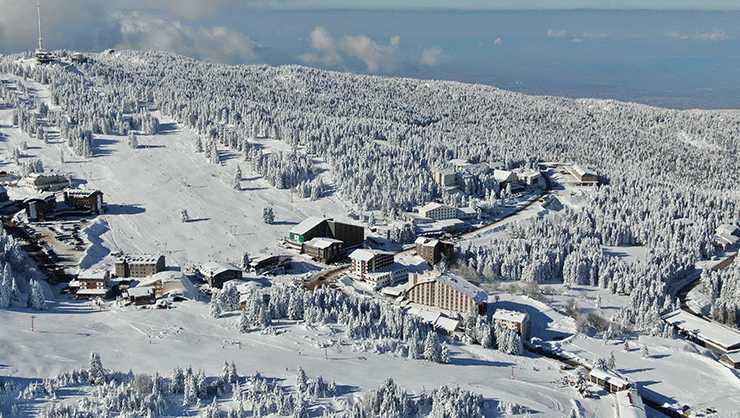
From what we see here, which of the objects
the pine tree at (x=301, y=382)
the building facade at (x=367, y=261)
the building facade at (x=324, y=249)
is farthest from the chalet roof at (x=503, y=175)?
the pine tree at (x=301, y=382)

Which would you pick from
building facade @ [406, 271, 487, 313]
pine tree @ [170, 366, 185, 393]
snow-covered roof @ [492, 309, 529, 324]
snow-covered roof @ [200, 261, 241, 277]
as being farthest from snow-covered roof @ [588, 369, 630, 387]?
snow-covered roof @ [200, 261, 241, 277]

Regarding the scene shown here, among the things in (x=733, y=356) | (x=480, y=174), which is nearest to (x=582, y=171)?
(x=480, y=174)

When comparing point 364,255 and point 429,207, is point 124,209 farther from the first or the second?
point 429,207

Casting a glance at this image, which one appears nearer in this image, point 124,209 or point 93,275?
point 93,275

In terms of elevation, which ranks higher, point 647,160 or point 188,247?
point 647,160

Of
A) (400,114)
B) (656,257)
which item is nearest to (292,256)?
(656,257)

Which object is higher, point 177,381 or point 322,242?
point 322,242

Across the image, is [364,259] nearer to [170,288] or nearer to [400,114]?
[170,288]

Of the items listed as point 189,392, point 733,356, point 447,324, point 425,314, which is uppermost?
point 189,392
